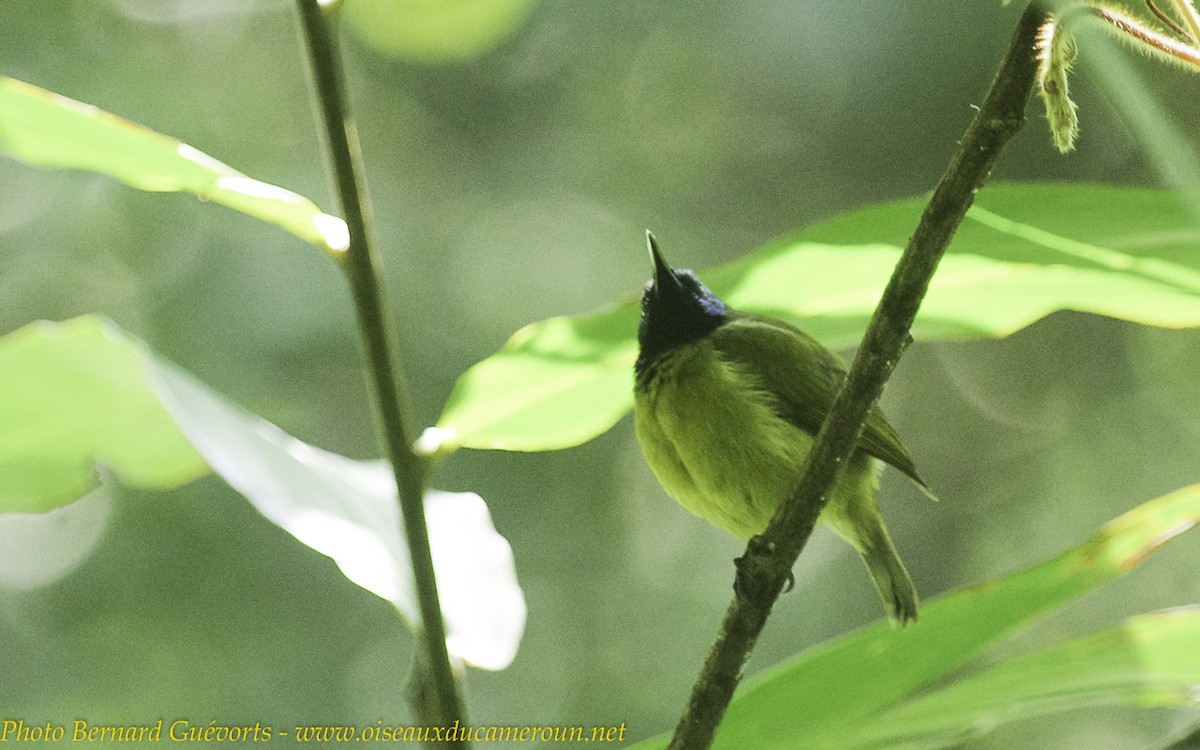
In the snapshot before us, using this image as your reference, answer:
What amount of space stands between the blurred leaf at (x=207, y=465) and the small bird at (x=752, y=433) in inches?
48.7

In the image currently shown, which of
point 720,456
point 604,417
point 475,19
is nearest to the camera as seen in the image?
point 604,417

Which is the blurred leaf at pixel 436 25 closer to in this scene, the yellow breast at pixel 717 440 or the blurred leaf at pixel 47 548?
the blurred leaf at pixel 47 548

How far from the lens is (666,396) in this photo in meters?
2.49

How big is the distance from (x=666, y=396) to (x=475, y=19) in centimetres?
413

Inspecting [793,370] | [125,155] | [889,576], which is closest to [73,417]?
[125,155]

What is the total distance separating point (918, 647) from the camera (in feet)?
3.37

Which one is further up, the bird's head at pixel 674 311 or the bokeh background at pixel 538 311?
the bird's head at pixel 674 311

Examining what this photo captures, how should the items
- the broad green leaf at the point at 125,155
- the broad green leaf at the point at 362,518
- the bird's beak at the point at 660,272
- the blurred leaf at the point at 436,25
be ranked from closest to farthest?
the broad green leaf at the point at 362,518
the broad green leaf at the point at 125,155
the bird's beak at the point at 660,272
the blurred leaf at the point at 436,25

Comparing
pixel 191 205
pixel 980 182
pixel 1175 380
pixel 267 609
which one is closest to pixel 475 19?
pixel 191 205

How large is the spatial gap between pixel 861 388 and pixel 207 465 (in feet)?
1.92

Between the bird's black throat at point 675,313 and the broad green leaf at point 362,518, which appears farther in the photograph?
the bird's black throat at point 675,313

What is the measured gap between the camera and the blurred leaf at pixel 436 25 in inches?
229

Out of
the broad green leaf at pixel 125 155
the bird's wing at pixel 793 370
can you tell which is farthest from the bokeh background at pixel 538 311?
the broad green leaf at pixel 125 155

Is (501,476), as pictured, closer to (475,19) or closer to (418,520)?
(475,19)
